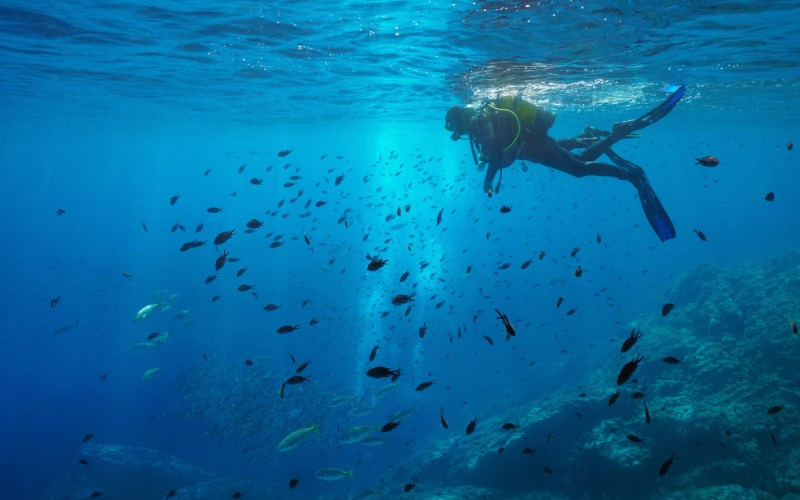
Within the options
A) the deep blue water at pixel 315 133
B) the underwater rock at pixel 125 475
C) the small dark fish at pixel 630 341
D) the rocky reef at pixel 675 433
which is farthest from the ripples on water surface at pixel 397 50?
the underwater rock at pixel 125 475

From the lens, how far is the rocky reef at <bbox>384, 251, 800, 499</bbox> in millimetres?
9805

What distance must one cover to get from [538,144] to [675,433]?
7959 millimetres

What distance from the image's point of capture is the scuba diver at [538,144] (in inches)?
346

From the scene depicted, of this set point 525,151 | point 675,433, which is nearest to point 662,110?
point 525,151

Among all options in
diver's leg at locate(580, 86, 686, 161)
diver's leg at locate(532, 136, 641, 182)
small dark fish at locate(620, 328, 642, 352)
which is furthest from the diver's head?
small dark fish at locate(620, 328, 642, 352)

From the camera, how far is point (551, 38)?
44.6ft

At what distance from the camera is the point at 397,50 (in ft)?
50.6

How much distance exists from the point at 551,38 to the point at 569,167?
6306 millimetres

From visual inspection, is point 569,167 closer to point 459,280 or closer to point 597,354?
point 597,354

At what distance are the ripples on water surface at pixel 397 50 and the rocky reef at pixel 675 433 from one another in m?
9.48

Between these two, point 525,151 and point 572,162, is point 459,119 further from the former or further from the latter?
point 572,162

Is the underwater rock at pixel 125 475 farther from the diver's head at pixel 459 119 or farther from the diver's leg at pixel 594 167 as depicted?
the diver's leg at pixel 594 167

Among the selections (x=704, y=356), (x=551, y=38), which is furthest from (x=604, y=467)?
(x=551, y=38)

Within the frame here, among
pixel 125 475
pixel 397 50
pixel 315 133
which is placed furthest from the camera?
pixel 315 133
